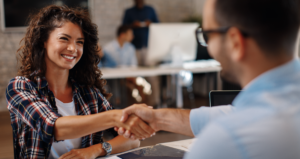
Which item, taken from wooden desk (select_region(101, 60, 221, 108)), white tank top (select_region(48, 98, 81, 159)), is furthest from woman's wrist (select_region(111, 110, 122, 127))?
wooden desk (select_region(101, 60, 221, 108))

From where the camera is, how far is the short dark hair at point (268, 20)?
0.55 metres

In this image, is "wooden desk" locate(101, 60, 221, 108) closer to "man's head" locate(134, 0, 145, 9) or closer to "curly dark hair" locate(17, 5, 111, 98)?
"man's head" locate(134, 0, 145, 9)

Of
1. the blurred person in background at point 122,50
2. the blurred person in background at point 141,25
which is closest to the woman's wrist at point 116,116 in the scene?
the blurred person in background at point 122,50

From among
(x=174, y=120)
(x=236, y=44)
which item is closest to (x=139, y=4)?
(x=174, y=120)

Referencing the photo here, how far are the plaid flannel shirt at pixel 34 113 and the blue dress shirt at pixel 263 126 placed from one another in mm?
811

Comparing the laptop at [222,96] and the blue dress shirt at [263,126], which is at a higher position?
the blue dress shirt at [263,126]

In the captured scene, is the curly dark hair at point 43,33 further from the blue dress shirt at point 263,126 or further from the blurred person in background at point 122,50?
the blurred person in background at point 122,50

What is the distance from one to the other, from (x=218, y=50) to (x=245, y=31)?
0.28ft

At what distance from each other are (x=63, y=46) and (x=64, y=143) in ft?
1.56

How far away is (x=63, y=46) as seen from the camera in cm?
144

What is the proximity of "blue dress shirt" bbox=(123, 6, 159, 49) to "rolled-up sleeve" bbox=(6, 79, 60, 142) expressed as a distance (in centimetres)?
402

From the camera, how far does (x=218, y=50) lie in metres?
0.64

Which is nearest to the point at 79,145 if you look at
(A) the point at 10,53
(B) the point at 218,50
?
(B) the point at 218,50

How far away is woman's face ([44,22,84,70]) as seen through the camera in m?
1.43
